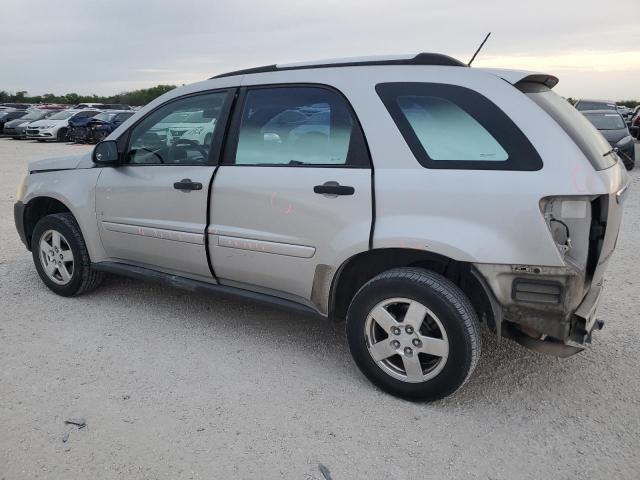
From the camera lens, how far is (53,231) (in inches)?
179

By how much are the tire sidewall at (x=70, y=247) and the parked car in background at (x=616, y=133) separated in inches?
457

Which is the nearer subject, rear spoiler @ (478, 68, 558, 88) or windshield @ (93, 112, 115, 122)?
rear spoiler @ (478, 68, 558, 88)

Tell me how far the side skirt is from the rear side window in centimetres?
122

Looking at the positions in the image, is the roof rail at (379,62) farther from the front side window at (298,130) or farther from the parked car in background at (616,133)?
the parked car in background at (616,133)

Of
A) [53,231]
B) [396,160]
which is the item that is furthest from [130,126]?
[396,160]

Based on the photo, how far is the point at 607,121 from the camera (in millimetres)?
13445

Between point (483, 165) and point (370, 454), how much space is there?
5.02ft

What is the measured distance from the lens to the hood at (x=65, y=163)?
4406 mm

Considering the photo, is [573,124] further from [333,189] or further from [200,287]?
[200,287]

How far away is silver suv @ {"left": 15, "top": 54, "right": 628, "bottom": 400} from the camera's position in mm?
2715

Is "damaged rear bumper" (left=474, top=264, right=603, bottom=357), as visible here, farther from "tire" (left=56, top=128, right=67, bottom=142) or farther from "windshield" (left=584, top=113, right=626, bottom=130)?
"tire" (left=56, top=128, right=67, bottom=142)

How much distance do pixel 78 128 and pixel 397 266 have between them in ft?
76.4

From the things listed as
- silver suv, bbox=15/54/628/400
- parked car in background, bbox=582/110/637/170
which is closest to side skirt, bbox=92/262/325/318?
silver suv, bbox=15/54/628/400

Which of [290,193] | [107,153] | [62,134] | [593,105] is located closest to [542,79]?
[290,193]
